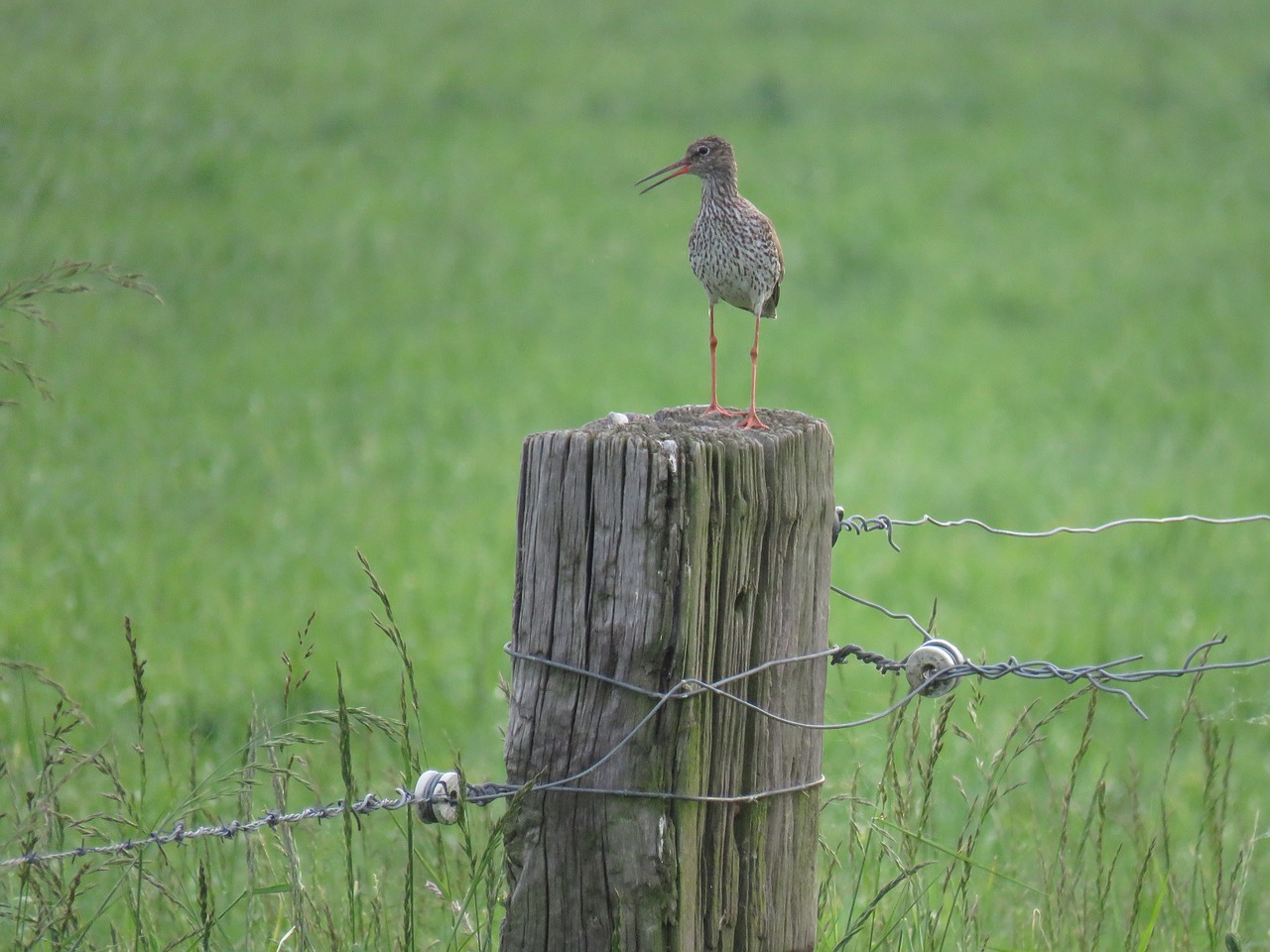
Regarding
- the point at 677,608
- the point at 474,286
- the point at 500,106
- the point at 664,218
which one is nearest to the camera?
the point at 677,608

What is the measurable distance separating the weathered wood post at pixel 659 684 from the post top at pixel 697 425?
0.01 metres

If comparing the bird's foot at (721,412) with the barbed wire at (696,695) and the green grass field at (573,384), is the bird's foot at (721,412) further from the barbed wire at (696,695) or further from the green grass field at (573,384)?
the green grass field at (573,384)

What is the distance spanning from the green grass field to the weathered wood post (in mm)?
329

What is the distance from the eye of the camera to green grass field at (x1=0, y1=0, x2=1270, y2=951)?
12.8 ft

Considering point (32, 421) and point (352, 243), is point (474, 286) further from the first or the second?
point (32, 421)

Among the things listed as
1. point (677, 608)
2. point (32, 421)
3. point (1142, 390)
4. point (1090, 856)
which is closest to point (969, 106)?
point (1142, 390)

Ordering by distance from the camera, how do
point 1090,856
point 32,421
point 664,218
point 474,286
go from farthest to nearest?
point 664,218 → point 474,286 → point 32,421 → point 1090,856

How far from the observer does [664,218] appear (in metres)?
16.4

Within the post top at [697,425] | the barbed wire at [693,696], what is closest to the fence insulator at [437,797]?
the barbed wire at [693,696]

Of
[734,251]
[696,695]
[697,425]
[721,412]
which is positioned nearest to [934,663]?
[696,695]

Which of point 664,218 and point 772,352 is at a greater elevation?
point 664,218

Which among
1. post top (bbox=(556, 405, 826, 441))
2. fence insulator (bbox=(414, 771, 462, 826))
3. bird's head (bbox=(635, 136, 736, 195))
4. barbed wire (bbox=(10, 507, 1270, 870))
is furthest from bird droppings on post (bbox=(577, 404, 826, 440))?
bird's head (bbox=(635, 136, 736, 195))

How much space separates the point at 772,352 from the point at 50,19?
13.5m

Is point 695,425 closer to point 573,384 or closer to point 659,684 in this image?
point 659,684
